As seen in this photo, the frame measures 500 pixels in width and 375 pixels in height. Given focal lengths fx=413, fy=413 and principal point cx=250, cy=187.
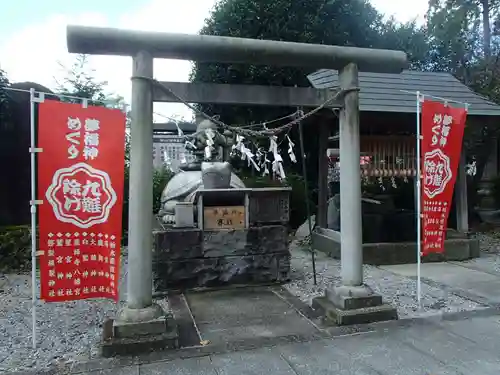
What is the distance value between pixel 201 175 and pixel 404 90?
16.1ft

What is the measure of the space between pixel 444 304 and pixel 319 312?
174cm

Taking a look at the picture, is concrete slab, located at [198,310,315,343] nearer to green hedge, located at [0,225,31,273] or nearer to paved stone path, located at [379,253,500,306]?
paved stone path, located at [379,253,500,306]

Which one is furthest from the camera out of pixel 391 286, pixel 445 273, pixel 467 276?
pixel 445 273

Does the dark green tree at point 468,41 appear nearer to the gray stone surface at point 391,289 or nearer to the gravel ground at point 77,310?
the gray stone surface at point 391,289

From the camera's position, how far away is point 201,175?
6.88 metres

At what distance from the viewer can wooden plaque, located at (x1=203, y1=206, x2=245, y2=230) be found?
6.17 metres

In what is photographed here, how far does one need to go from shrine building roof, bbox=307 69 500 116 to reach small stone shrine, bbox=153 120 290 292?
2767 mm

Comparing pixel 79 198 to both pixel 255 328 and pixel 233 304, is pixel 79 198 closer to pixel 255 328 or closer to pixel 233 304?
pixel 255 328

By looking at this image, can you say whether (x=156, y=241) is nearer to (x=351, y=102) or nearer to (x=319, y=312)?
(x=319, y=312)

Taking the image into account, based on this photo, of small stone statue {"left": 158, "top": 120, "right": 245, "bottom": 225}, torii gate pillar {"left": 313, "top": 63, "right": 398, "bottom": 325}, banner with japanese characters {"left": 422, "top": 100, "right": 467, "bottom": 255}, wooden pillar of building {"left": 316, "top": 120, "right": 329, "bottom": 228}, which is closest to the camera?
torii gate pillar {"left": 313, "top": 63, "right": 398, "bottom": 325}

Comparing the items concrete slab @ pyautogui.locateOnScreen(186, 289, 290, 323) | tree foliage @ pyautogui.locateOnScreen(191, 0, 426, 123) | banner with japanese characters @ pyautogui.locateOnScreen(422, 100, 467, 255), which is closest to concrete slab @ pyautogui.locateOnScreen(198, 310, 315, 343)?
concrete slab @ pyautogui.locateOnScreen(186, 289, 290, 323)

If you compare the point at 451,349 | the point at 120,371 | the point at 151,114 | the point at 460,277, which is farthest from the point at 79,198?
the point at 460,277

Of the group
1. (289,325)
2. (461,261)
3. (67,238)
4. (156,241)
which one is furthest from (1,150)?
(461,261)

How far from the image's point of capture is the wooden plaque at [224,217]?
6.17 meters
